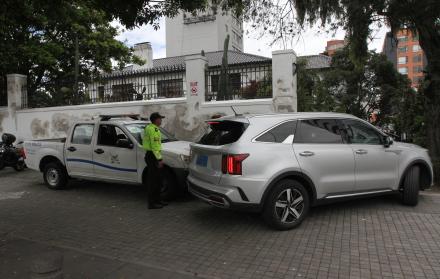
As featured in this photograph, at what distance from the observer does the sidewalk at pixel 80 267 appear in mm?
4285

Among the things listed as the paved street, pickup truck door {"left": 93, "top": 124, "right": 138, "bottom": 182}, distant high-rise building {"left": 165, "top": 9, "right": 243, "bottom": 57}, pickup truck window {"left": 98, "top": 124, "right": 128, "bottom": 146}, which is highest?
distant high-rise building {"left": 165, "top": 9, "right": 243, "bottom": 57}

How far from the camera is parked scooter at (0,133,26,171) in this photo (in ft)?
39.8

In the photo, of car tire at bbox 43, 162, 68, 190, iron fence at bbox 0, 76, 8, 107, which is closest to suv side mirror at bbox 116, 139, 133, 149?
car tire at bbox 43, 162, 68, 190

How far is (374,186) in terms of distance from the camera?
6.33 metres

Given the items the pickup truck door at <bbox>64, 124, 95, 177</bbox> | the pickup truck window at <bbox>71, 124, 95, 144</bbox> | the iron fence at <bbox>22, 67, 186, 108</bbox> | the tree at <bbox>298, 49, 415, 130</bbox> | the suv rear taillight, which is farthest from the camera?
the tree at <bbox>298, 49, 415, 130</bbox>

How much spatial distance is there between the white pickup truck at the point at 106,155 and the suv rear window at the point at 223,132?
1.42 meters

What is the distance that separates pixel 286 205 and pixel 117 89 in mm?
8912

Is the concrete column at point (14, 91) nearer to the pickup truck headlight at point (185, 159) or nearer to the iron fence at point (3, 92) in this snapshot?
the iron fence at point (3, 92)

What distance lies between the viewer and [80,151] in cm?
862

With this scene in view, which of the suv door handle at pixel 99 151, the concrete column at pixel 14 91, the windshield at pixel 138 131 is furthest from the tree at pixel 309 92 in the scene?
the concrete column at pixel 14 91

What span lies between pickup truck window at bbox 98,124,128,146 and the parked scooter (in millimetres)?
5141

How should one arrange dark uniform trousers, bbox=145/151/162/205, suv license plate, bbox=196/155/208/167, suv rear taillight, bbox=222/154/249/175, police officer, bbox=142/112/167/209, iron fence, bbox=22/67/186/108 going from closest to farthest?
suv rear taillight, bbox=222/154/249/175 → suv license plate, bbox=196/155/208/167 → police officer, bbox=142/112/167/209 → dark uniform trousers, bbox=145/151/162/205 → iron fence, bbox=22/67/186/108

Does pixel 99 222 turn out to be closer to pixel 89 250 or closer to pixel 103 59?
pixel 89 250

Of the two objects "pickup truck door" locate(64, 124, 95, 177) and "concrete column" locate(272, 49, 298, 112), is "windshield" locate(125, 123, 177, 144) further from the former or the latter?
"concrete column" locate(272, 49, 298, 112)
